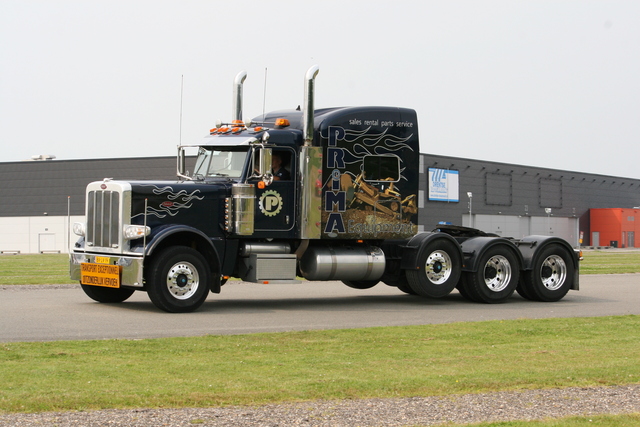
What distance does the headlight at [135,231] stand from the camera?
14.6 metres

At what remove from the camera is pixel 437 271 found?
17.4 meters

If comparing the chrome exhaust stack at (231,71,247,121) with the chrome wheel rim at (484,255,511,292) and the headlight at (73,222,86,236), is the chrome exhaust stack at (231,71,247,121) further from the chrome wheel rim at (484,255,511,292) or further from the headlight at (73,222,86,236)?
the chrome wheel rim at (484,255,511,292)

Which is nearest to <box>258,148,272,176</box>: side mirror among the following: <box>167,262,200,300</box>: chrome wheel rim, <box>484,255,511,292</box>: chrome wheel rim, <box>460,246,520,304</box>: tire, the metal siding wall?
<box>167,262,200,300</box>: chrome wheel rim

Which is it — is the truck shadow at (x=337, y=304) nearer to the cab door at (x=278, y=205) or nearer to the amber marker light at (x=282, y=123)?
the cab door at (x=278, y=205)

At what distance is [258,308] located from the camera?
52.8 ft

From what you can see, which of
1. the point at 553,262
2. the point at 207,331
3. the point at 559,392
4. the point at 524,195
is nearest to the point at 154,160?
the point at 524,195

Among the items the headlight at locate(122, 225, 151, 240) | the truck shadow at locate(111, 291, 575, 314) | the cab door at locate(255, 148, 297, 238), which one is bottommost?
the truck shadow at locate(111, 291, 575, 314)

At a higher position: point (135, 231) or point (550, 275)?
point (135, 231)

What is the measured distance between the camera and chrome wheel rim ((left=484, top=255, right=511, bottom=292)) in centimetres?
1777

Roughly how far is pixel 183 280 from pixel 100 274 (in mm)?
1504

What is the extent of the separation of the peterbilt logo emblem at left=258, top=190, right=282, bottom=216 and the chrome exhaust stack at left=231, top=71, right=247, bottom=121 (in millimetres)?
2850

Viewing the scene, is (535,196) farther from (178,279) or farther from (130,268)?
(130,268)

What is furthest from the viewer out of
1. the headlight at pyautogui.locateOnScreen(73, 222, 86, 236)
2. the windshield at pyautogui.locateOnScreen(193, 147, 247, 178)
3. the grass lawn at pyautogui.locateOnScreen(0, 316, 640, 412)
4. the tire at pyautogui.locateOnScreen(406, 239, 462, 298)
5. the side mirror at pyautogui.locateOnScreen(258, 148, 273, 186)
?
the tire at pyautogui.locateOnScreen(406, 239, 462, 298)

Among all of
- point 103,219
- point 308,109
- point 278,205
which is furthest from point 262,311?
point 308,109
